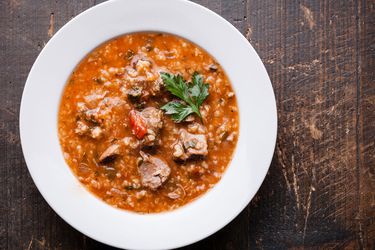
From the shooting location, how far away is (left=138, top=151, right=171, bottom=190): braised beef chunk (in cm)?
483

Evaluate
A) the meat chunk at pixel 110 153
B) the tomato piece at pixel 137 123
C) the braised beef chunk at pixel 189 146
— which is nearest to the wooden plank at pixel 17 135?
the meat chunk at pixel 110 153

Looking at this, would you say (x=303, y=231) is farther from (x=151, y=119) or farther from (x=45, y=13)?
(x=45, y=13)

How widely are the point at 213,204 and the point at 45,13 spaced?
8.94 feet

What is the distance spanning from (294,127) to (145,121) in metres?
1.68

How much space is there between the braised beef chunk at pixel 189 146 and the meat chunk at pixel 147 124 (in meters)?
0.24

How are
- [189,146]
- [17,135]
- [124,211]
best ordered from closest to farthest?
1. [189,146]
2. [124,211]
3. [17,135]

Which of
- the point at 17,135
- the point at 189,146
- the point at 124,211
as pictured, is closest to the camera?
the point at 189,146

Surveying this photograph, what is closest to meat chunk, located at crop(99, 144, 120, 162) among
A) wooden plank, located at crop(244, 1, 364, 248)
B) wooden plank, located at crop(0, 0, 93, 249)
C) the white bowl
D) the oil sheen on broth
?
the oil sheen on broth

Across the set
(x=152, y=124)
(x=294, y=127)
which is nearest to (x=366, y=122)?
(x=294, y=127)

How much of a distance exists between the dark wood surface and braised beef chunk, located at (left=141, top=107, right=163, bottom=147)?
1.31m

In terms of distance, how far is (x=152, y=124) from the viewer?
4.82 m

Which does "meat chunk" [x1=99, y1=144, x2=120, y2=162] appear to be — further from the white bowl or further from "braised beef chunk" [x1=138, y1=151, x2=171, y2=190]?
the white bowl

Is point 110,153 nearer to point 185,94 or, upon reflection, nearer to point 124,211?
point 124,211

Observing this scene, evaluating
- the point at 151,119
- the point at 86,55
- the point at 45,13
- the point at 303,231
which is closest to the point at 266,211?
the point at 303,231
